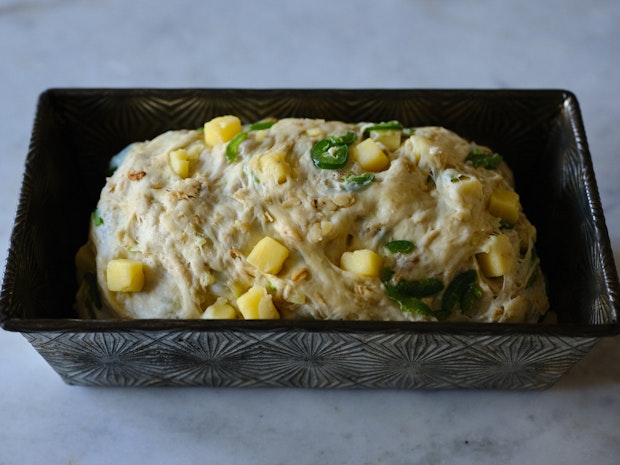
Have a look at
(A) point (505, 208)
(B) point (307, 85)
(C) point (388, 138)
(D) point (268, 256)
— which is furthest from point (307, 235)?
(B) point (307, 85)

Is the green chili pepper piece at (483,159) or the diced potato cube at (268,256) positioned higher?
the green chili pepper piece at (483,159)

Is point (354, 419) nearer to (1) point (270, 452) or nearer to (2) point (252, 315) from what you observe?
(1) point (270, 452)

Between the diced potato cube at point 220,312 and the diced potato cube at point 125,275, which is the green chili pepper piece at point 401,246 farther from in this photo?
the diced potato cube at point 125,275

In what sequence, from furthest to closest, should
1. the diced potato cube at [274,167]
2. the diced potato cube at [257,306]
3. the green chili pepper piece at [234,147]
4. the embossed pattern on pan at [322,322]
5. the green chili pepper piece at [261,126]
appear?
the green chili pepper piece at [261,126] → the green chili pepper piece at [234,147] → the diced potato cube at [274,167] → the diced potato cube at [257,306] → the embossed pattern on pan at [322,322]

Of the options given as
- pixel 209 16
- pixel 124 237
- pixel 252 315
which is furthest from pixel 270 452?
pixel 209 16

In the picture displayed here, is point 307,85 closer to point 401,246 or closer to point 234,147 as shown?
point 234,147

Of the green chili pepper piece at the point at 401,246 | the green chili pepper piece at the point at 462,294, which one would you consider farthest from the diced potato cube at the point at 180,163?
the green chili pepper piece at the point at 462,294
